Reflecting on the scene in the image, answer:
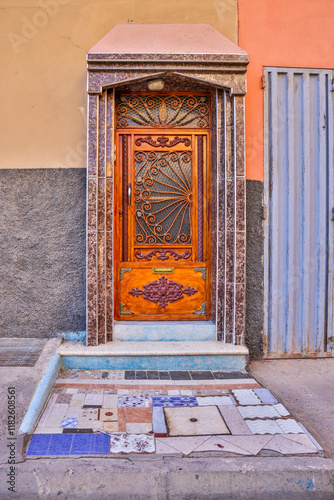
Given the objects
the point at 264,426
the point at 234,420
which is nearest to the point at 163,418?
the point at 234,420

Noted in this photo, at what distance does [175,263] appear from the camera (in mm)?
4004

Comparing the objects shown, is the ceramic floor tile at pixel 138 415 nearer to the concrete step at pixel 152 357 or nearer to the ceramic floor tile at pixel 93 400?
the ceramic floor tile at pixel 93 400

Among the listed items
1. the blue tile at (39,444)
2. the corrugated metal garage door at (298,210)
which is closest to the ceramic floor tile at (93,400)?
the blue tile at (39,444)

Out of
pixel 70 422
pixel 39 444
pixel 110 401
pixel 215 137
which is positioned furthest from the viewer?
pixel 215 137

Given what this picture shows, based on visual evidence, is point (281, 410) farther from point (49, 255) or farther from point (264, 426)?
point (49, 255)

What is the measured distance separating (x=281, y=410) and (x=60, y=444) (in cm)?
165

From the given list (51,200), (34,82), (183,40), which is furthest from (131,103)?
(51,200)

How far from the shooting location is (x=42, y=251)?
3869 millimetres

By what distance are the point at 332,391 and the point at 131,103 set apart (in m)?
3.45

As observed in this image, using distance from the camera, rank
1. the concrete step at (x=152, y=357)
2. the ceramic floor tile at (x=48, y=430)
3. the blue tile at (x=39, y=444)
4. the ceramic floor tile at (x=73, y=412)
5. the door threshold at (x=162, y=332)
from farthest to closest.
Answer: the door threshold at (x=162, y=332)
the concrete step at (x=152, y=357)
the ceramic floor tile at (x=73, y=412)
the ceramic floor tile at (x=48, y=430)
the blue tile at (x=39, y=444)

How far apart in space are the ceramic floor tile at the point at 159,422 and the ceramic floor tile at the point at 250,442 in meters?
0.41

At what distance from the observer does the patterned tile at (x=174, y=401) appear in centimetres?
293

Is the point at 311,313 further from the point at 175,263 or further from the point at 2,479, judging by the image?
→ the point at 2,479

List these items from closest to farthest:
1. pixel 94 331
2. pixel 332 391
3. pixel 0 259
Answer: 1. pixel 332 391
2. pixel 94 331
3. pixel 0 259
